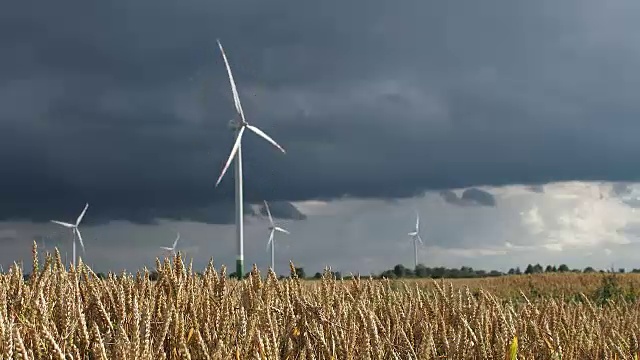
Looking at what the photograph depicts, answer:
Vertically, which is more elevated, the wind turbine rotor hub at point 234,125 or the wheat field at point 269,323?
the wind turbine rotor hub at point 234,125

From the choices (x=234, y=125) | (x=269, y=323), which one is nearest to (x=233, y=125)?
(x=234, y=125)

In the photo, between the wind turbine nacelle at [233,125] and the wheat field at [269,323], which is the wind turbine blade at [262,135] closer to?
the wind turbine nacelle at [233,125]

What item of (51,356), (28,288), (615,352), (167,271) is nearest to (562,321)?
(615,352)

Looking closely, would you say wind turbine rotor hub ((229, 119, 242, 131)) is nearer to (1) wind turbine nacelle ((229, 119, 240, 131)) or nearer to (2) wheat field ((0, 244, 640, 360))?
(1) wind turbine nacelle ((229, 119, 240, 131))

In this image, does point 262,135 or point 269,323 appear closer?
point 269,323

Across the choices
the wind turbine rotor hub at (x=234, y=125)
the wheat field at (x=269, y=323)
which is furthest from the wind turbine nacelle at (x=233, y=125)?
the wheat field at (x=269, y=323)

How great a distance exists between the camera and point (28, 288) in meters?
5.47

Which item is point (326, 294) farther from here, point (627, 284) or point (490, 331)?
point (627, 284)

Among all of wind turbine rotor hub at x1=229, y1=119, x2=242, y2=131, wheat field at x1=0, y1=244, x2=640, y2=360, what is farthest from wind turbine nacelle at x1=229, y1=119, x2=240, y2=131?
wheat field at x1=0, y1=244, x2=640, y2=360

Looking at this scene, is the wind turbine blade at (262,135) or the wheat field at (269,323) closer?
the wheat field at (269,323)

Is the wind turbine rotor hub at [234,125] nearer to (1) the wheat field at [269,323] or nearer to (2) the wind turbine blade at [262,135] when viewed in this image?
(2) the wind turbine blade at [262,135]

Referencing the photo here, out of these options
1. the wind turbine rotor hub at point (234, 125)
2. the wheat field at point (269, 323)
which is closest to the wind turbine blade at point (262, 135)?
the wind turbine rotor hub at point (234, 125)

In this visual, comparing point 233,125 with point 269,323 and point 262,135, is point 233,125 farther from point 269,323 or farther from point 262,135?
point 269,323

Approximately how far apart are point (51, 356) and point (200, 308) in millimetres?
2523
